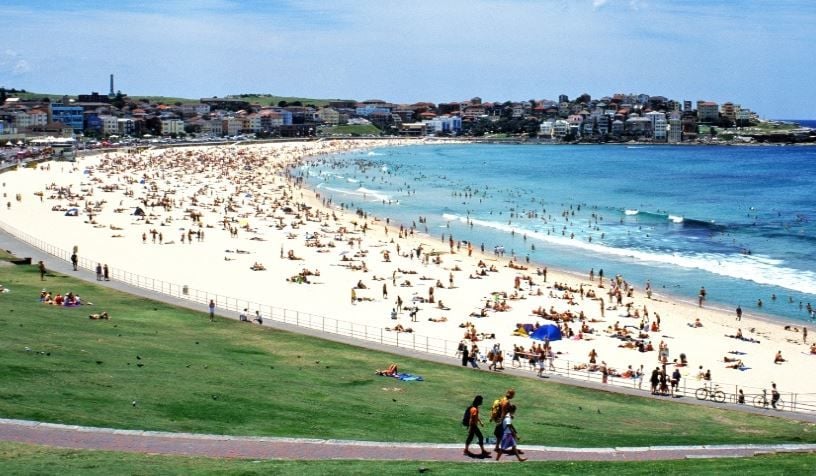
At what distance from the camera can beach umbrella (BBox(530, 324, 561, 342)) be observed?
26344 mm

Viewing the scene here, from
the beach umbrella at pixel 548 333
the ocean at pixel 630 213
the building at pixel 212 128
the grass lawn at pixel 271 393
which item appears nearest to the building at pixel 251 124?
the building at pixel 212 128

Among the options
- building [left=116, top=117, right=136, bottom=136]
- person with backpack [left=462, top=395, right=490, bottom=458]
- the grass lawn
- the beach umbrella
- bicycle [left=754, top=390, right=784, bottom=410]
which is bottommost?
bicycle [left=754, top=390, right=784, bottom=410]

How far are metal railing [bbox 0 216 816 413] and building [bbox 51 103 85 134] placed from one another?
13313cm

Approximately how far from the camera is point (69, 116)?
163500mm

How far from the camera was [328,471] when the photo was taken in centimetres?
1208

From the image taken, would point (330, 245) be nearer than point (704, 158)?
Yes

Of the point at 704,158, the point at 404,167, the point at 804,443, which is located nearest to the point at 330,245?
the point at 804,443

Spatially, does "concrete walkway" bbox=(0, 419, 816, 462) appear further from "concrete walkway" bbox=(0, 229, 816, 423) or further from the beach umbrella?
the beach umbrella

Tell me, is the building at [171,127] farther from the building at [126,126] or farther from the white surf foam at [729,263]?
the white surf foam at [729,263]

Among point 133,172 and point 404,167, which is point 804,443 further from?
point 404,167

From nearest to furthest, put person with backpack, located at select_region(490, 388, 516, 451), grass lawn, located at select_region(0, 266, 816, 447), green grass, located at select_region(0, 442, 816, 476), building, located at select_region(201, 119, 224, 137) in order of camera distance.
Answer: green grass, located at select_region(0, 442, 816, 476)
person with backpack, located at select_region(490, 388, 516, 451)
grass lawn, located at select_region(0, 266, 816, 447)
building, located at select_region(201, 119, 224, 137)

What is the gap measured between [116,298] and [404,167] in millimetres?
94290

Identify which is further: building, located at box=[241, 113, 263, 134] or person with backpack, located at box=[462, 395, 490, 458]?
building, located at box=[241, 113, 263, 134]

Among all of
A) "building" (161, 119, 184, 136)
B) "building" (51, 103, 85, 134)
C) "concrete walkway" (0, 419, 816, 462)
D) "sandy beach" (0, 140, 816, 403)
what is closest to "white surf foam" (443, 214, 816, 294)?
"sandy beach" (0, 140, 816, 403)
